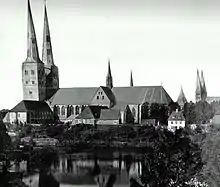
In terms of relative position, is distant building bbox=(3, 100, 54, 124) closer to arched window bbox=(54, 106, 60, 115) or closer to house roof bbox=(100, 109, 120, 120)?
arched window bbox=(54, 106, 60, 115)

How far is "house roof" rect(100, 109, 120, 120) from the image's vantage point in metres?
6.15

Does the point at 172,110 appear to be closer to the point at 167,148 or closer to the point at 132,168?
the point at 132,168

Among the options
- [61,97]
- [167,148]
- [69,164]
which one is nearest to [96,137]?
[69,164]

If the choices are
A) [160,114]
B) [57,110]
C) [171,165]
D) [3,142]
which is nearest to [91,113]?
[57,110]

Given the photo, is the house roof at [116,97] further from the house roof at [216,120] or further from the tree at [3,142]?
the tree at [3,142]

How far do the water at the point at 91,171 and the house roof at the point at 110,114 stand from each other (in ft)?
7.09

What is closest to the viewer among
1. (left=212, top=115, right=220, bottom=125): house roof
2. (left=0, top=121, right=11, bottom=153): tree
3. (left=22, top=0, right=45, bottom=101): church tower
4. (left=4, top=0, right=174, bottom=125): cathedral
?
(left=0, top=121, right=11, bottom=153): tree

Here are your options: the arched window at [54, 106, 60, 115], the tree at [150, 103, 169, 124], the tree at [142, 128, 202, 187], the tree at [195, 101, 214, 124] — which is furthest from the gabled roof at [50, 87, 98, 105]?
the tree at [142, 128, 202, 187]

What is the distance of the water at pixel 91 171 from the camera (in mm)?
3051

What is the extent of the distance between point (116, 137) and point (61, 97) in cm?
347

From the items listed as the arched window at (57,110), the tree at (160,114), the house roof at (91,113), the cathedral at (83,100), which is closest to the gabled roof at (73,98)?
the cathedral at (83,100)

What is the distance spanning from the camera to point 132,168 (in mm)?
3318

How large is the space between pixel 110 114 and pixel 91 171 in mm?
3052

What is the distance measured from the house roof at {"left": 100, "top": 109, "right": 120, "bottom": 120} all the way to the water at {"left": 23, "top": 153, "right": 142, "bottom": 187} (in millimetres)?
2163
